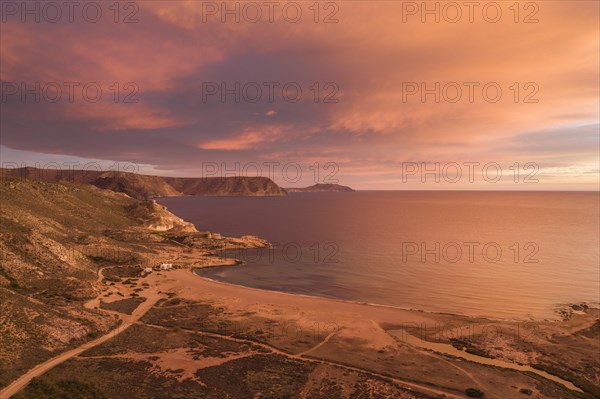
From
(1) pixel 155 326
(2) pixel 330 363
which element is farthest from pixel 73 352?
(2) pixel 330 363

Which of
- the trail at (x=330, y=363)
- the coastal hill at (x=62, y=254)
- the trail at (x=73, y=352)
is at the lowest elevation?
the trail at (x=330, y=363)

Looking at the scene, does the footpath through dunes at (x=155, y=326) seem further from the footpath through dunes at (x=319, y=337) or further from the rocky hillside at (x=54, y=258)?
the rocky hillside at (x=54, y=258)

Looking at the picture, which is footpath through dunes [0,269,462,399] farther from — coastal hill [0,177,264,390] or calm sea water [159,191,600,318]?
calm sea water [159,191,600,318]

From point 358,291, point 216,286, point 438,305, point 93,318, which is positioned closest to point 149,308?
point 93,318

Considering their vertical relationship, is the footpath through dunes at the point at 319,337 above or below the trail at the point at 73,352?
below

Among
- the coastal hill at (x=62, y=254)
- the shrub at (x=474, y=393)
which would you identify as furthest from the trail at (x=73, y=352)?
the shrub at (x=474, y=393)

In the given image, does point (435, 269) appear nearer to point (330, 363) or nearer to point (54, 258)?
point (330, 363)

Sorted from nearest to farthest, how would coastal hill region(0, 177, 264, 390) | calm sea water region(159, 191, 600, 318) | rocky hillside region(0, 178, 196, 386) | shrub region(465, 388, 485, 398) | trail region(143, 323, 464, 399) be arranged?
shrub region(465, 388, 485, 398) < trail region(143, 323, 464, 399) < rocky hillside region(0, 178, 196, 386) < coastal hill region(0, 177, 264, 390) < calm sea water region(159, 191, 600, 318)

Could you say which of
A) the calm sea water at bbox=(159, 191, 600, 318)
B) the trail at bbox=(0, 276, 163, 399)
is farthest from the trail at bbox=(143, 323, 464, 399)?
the calm sea water at bbox=(159, 191, 600, 318)

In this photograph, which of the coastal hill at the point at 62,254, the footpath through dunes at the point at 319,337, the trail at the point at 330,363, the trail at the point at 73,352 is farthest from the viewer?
the coastal hill at the point at 62,254
